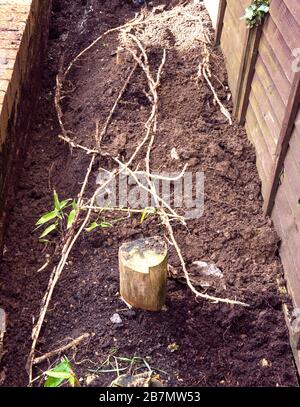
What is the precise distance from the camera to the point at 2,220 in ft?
10.5

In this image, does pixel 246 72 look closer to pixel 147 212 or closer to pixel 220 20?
pixel 220 20

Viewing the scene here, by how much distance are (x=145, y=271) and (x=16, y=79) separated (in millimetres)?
1639

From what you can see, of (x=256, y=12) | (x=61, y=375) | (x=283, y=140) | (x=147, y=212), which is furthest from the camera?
(x=256, y=12)

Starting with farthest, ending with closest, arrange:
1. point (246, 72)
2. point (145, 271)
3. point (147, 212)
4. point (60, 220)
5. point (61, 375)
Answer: point (246, 72), point (60, 220), point (147, 212), point (145, 271), point (61, 375)

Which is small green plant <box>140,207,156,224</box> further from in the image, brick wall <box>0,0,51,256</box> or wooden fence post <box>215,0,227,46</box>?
wooden fence post <box>215,0,227,46</box>

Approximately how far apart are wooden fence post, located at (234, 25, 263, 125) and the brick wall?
1.52 m

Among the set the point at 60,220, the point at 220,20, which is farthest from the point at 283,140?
the point at 220,20

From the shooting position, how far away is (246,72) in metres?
3.83

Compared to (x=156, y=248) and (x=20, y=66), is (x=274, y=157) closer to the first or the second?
(x=156, y=248)

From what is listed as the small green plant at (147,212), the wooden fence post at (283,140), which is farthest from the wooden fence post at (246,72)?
the small green plant at (147,212)

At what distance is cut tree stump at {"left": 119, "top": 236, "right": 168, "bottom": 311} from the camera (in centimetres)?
250

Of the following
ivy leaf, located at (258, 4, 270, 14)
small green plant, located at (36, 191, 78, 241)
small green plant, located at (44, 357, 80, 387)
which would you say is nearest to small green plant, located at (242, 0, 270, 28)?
ivy leaf, located at (258, 4, 270, 14)

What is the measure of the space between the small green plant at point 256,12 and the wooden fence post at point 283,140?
2.94ft
